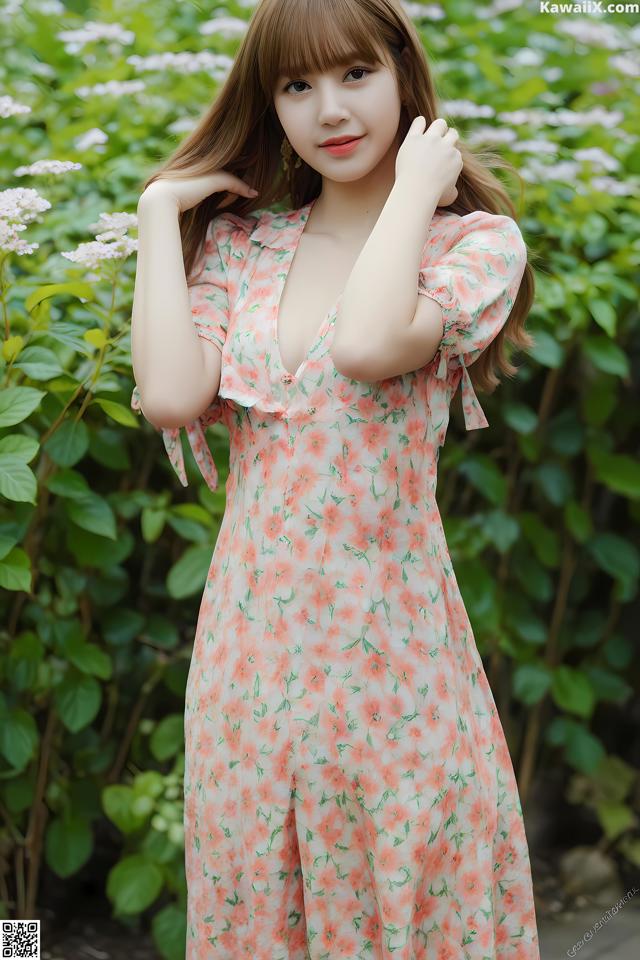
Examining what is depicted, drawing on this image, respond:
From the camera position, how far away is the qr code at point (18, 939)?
212cm

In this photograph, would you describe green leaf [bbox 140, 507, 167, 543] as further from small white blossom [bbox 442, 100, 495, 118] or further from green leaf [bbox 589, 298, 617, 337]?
small white blossom [bbox 442, 100, 495, 118]

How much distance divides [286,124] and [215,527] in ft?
3.22

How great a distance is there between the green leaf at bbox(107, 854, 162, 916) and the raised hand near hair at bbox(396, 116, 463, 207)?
4.81ft

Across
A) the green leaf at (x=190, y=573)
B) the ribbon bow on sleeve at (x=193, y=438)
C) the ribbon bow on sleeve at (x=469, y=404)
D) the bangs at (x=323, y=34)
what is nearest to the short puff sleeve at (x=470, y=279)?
the ribbon bow on sleeve at (x=469, y=404)

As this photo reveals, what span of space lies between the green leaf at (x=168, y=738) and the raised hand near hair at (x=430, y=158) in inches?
52.1

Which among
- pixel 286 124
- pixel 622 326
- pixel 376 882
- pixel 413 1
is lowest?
pixel 376 882

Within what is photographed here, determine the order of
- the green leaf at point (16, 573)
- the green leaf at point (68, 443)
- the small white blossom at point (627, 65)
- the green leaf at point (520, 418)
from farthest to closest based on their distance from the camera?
the small white blossom at point (627, 65)
the green leaf at point (520, 418)
the green leaf at point (68, 443)
the green leaf at point (16, 573)

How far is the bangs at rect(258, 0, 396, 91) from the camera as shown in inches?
60.0

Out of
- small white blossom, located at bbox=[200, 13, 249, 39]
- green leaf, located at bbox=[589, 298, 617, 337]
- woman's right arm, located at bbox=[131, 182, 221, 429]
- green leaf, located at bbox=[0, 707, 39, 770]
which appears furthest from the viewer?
small white blossom, located at bbox=[200, 13, 249, 39]

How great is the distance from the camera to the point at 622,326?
8.98ft

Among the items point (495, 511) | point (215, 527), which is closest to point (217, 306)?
point (215, 527)

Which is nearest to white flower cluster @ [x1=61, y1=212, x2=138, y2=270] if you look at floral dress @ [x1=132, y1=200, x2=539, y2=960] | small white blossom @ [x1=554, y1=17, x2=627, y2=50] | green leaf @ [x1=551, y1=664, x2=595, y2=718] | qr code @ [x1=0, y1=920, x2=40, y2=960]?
floral dress @ [x1=132, y1=200, x2=539, y2=960]

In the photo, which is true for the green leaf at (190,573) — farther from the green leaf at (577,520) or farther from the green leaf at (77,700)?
the green leaf at (577,520)

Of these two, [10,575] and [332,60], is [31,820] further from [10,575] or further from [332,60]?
[332,60]
